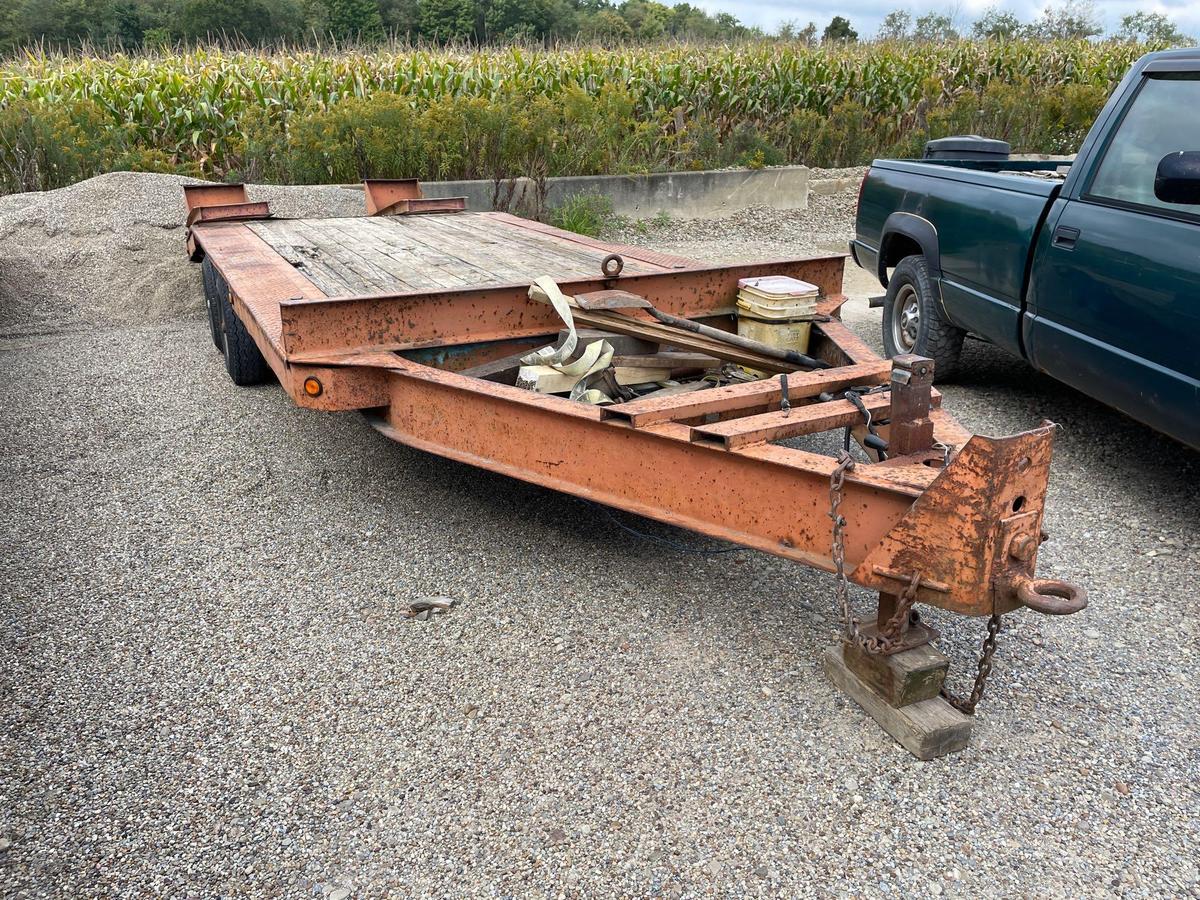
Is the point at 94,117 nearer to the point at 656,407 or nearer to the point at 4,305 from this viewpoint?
the point at 4,305

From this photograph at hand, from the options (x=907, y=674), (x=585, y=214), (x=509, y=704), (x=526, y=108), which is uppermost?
(x=526, y=108)

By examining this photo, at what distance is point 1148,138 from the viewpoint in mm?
4109

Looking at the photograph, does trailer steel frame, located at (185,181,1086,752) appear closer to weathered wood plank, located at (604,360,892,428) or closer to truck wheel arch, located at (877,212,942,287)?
weathered wood plank, located at (604,360,892,428)

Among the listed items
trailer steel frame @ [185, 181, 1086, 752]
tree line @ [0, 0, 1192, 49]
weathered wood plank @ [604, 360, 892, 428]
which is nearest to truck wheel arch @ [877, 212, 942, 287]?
trailer steel frame @ [185, 181, 1086, 752]

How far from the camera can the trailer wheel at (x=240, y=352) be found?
5.84 metres

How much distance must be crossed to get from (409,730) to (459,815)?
1.34ft

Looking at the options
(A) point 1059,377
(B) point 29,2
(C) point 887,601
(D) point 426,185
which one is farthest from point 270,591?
(B) point 29,2

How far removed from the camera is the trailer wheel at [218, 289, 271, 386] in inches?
230

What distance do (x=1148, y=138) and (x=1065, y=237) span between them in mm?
513

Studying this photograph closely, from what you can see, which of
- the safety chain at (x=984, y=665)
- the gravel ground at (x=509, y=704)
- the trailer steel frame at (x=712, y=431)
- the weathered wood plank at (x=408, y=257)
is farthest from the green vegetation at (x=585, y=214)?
the safety chain at (x=984, y=665)

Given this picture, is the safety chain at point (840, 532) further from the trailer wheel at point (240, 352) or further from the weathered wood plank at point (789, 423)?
the trailer wheel at point (240, 352)

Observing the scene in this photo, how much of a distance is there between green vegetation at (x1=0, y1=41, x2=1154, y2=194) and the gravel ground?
6.61 metres

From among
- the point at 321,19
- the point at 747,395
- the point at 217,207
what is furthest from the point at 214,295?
the point at 321,19

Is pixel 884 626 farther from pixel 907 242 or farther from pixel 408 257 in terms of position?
pixel 907 242
